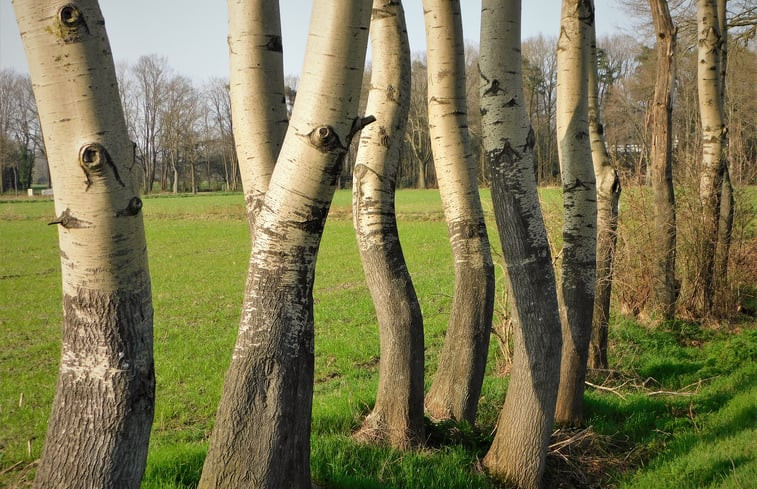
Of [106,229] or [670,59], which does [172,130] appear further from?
[106,229]

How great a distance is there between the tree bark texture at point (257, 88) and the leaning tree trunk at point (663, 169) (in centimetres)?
780

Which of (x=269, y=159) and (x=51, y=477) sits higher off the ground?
(x=269, y=159)

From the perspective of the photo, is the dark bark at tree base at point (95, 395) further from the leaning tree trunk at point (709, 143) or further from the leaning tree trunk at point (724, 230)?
the leaning tree trunk at point (724, 230)

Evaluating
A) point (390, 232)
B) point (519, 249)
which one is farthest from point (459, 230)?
point (519, 249)

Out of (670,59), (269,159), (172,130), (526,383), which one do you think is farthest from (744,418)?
(172,130)

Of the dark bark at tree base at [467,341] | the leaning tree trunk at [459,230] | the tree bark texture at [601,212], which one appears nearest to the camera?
the leaning tree trunk at [459,230]

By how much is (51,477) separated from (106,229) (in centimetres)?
101

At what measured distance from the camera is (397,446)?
454cm

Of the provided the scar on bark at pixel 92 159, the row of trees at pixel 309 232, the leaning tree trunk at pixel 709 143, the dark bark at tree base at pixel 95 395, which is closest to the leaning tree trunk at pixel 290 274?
the row of trees at pixel 309 232

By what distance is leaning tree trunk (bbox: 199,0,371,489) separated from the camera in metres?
2.82

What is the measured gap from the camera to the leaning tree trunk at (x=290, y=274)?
9.25 ft

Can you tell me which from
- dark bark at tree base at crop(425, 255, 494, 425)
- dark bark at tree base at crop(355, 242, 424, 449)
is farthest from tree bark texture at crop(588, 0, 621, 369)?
dark bark at tree base at crop(355, 242, 424, 449)

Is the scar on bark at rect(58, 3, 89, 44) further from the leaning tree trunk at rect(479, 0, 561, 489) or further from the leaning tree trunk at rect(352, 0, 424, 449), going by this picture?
the leaning tree trunk at rect(479, 0, 561, 489)

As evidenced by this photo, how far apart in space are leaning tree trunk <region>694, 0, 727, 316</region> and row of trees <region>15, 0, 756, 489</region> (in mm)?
4517
